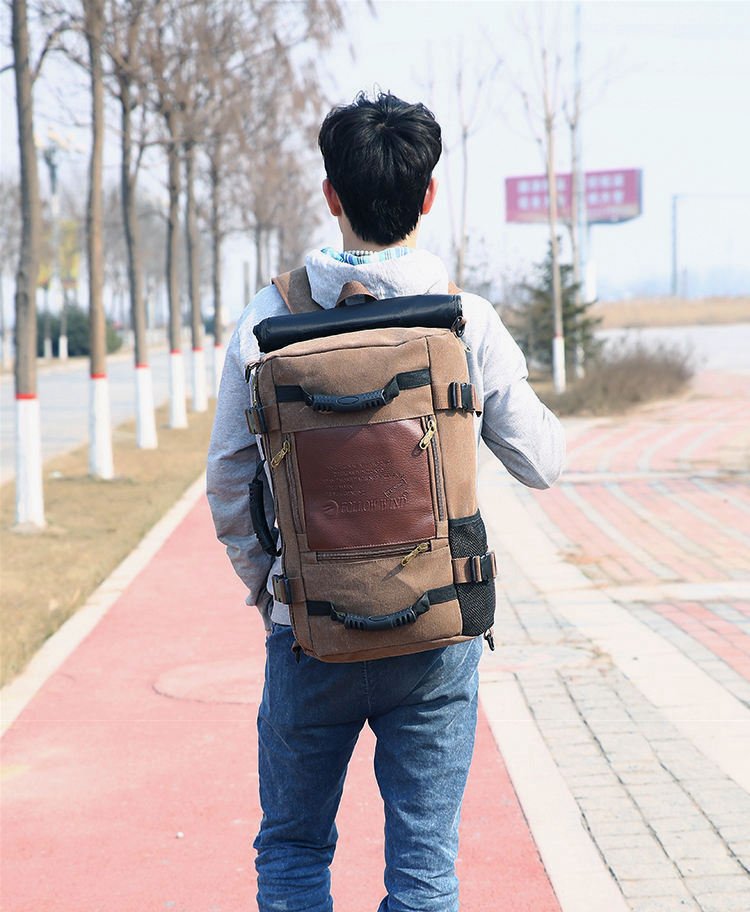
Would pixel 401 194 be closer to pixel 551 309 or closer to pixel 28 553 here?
pixel 28 553

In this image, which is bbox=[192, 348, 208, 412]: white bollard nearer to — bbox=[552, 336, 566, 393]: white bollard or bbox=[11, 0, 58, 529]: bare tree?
bbox=[552, 336, 566, 393]: white bollard

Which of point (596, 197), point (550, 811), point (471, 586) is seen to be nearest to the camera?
point (471, 586)

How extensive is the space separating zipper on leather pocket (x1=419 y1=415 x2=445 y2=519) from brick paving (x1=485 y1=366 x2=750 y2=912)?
1.69m

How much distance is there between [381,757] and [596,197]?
3706 inches

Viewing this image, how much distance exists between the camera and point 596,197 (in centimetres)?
9344

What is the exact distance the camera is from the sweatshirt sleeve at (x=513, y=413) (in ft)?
7.73

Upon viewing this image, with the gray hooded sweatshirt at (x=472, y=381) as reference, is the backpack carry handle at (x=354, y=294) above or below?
above

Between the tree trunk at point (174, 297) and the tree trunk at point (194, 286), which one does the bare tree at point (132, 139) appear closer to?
the tree trunk at point (174, 297)

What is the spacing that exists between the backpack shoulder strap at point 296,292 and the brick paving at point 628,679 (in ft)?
6.33

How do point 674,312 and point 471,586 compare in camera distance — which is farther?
point 674,312

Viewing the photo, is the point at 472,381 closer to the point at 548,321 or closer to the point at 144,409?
the point at 144,409

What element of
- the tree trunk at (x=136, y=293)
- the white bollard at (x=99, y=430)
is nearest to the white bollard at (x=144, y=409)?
the tree trunk at (x=136, y=293)

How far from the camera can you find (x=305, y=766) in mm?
2379

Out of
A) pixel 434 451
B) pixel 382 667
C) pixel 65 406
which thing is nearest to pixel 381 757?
pixel 382 667
